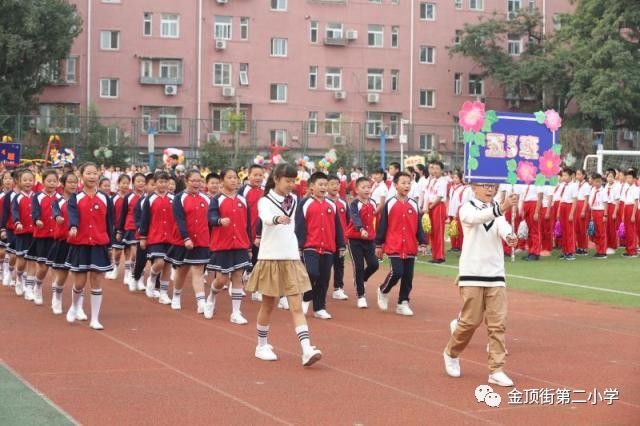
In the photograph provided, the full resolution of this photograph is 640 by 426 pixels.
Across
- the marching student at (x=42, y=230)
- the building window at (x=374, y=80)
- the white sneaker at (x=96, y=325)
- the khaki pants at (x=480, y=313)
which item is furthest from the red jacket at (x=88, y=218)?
the building window at (x=374, y=80)

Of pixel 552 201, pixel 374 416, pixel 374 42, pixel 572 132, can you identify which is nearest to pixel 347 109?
pixel 374 42

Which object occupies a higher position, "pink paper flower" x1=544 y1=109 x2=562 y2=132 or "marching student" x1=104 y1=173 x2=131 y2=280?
"pink paper flower" x1=544 y1=109 x2=562 y2=132

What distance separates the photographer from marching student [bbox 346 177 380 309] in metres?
14.6

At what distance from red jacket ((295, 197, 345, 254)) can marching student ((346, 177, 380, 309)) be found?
1.07 m

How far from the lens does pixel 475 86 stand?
184 ft

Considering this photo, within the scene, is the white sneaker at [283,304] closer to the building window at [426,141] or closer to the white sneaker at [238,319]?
the white sneaker at [238,319]

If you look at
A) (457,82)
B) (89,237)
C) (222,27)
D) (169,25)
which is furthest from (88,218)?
(457,82)

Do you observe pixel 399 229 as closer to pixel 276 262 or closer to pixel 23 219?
pixel 276 262

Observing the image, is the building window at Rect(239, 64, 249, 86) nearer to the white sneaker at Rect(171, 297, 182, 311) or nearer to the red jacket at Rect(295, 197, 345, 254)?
the white sneaker at Rect(171, 297, 182, 311)

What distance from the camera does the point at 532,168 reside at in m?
10.7

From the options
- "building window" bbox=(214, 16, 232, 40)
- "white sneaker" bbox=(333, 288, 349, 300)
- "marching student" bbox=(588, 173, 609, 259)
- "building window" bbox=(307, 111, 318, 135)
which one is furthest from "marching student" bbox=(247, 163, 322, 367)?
"building window" bbox=(214, 16, 232, 40)

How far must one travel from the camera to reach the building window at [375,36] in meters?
53.5

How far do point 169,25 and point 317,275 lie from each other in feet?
130

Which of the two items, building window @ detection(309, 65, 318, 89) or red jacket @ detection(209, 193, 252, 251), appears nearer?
red jacket @ detection(209, 193, 252, 251)
